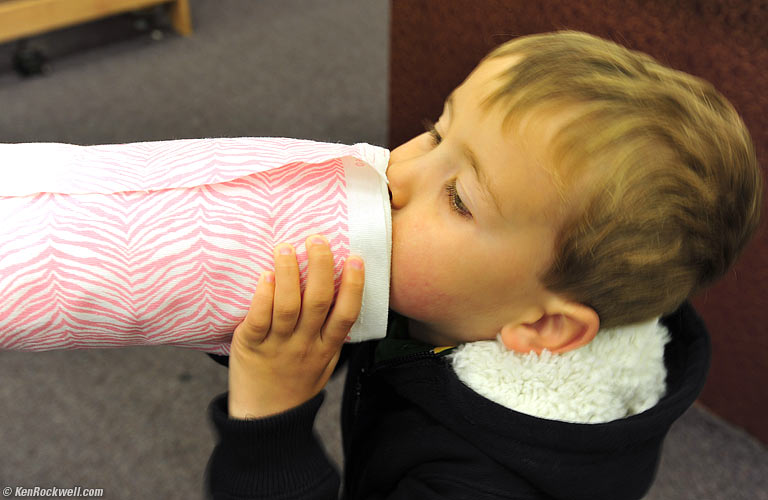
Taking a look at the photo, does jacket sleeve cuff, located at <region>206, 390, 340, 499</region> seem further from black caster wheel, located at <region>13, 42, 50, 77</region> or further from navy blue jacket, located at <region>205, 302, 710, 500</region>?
black caster wheel, located at <region>13, 42, 50, 77</region>

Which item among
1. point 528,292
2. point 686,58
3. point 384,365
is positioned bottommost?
point 384,365

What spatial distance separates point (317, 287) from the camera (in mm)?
546

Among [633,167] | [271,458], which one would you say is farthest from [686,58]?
[271,458]

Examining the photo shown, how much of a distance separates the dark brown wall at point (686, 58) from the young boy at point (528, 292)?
37cm

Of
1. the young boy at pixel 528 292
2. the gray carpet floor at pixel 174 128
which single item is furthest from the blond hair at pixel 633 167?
the gray carpet floor at pixel 174 128

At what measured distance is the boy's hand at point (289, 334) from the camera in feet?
1.76

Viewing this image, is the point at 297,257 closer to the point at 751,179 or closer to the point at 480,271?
the point at 480,271

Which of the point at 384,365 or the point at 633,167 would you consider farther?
the point at 384,365

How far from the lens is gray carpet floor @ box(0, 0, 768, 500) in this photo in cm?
117

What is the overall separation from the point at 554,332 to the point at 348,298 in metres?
0.19

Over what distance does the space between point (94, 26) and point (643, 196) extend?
2286 millimetres

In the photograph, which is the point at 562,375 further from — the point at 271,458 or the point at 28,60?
the point at 28,60

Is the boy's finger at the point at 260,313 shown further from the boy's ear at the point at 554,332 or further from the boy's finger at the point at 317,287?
the boy's ear at the point at 554,332

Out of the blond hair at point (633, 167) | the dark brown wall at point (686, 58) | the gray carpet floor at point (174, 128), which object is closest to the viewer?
the blond hair at point (633, 167)
